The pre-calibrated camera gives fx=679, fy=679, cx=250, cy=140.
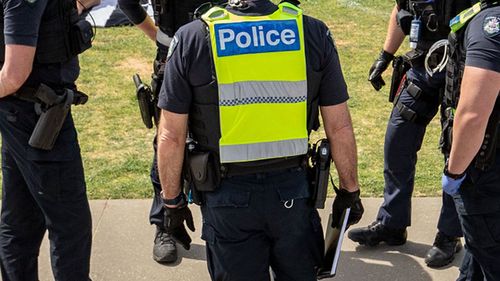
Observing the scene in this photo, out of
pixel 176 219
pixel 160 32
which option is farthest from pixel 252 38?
pixel 160 32

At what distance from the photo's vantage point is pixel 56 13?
3355 mm

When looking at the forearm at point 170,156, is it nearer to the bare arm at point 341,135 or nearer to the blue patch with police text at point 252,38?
the blue patch with police text at point 252,38

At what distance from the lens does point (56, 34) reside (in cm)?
337

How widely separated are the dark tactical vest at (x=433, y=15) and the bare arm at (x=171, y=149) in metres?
1.87

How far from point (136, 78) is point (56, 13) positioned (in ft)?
2.99

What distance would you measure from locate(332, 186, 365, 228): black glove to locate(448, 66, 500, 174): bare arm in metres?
0.49

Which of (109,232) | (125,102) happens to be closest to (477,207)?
(109,232)

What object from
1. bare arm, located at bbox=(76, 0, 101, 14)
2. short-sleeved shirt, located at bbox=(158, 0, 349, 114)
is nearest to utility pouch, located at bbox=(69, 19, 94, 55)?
bare arm, located at bbox=(76, 0, 101, 14)

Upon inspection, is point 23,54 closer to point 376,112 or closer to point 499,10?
point 499,10

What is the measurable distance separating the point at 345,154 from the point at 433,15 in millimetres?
1403

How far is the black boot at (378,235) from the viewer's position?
4.41 m

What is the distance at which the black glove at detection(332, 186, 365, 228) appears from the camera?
10.4 ft

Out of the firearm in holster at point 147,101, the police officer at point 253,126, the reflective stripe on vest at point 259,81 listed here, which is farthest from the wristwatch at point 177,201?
the firearm in holster at point 147,101

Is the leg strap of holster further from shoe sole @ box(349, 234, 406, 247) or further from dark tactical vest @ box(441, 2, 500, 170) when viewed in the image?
shoe sole @ box(349, 234, 406, 247)
